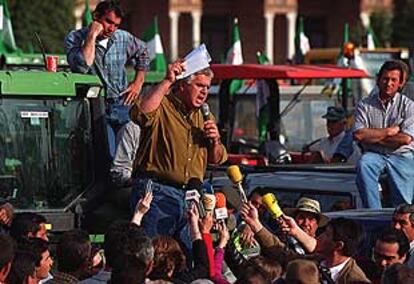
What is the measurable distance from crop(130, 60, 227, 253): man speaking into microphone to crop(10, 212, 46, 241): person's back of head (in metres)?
0.68

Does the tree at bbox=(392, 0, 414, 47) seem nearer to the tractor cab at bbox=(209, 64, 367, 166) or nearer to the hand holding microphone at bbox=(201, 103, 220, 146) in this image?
the tractor cab at bbox=(209, 64, 367, 166)

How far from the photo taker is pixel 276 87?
18.2 m

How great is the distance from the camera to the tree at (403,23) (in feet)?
190

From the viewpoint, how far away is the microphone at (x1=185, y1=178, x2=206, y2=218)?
869 cm

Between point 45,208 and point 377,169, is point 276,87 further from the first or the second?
point 45,208

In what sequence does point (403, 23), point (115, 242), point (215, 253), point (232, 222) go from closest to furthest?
point (115, 242) < point (215, 253) < point (232, 222) < point (403, 23)

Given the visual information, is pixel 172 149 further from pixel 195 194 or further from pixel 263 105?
pixel 263 105

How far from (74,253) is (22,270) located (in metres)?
0.47

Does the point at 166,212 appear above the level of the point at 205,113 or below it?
below

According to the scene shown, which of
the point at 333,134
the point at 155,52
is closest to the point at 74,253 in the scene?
the point at 333,134

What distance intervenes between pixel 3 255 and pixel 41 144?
2486mm

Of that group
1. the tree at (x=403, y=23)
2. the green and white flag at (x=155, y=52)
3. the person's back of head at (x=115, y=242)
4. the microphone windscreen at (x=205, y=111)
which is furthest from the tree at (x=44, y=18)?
the person's back of head at (x=115, y=242)

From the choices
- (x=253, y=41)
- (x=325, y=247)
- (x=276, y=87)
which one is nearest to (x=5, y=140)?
(x=325, y=247)

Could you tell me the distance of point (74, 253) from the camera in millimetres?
7996
